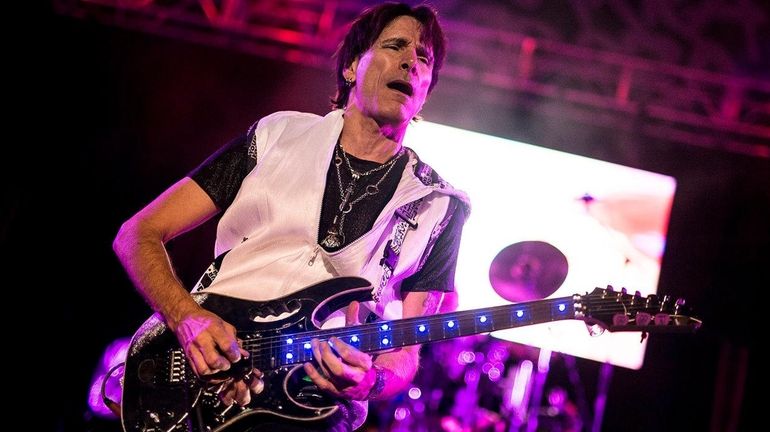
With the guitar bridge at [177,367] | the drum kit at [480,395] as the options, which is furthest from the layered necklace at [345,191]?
the drum kit at [480,395]

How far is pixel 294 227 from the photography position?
9.17 ft

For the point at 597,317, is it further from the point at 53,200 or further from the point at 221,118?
the point at 53,200

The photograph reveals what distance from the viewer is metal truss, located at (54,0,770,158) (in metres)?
7.20

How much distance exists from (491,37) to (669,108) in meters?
2.00

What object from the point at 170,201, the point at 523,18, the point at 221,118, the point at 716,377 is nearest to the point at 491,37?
Result: the point at 523,18

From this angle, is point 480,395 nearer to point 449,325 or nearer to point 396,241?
point 396,241

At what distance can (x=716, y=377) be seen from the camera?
6.92 meters

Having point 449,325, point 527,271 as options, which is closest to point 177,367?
point 449,325

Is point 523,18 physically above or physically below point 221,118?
above

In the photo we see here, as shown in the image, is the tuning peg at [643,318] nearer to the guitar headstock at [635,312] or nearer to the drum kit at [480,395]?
the guitar headstock at [635,312]

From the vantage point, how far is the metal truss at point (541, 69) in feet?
23.6

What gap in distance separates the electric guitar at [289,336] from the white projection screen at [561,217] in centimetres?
352

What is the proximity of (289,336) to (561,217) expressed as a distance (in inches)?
171

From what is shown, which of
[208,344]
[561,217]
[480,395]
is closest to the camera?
[208,344]
